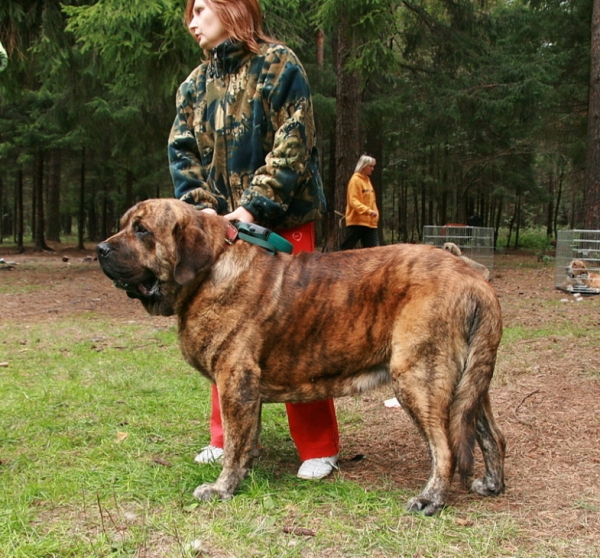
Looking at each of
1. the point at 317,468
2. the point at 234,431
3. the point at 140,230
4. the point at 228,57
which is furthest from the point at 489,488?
the point at 228,57

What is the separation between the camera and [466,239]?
1368cm

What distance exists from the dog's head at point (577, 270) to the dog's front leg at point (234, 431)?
29.2 ft

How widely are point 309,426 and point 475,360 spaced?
3.59ft

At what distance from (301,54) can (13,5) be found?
5910 millimetres

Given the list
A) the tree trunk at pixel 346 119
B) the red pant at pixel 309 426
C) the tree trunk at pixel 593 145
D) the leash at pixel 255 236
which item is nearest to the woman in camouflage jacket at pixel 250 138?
the leash at pixel 255 236

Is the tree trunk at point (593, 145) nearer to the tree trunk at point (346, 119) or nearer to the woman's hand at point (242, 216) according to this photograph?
the tree trunk at point (346, 119)

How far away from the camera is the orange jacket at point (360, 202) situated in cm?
1033

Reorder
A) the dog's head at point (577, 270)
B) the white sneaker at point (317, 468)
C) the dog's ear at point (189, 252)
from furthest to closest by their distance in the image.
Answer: the dog's head at point (577, 270) < the white sneaker at point (317, 468) < the dog's ear at point (189, 252)

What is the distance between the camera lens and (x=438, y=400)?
2857 mm

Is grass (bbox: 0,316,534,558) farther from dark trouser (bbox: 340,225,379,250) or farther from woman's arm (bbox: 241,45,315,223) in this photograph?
dark trouser (bbox: 340,225,379,250)

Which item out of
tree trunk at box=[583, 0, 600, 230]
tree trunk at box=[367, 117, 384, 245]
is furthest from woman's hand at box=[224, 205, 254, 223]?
tree trunk at box=[367, 117, 384, 245]

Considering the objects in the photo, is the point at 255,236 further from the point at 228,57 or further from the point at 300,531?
the point at 300,531

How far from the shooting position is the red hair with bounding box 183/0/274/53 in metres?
3.27

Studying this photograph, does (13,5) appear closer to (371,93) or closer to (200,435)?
(371,93)
